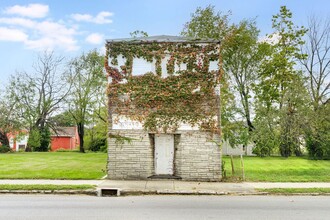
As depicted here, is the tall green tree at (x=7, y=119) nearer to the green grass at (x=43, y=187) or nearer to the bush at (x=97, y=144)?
the bush at (x=97, y=144)

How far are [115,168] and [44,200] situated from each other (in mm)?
4737

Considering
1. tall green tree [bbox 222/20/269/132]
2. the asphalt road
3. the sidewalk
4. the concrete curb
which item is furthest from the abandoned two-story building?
tall green tree [bbox 222/20/269/132]

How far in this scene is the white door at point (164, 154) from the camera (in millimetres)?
15180

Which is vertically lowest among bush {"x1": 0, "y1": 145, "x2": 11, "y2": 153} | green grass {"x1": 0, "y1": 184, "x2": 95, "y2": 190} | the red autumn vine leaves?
green grass {"x1": 0, "y1": 184, "x2": 95, "y2": 190}

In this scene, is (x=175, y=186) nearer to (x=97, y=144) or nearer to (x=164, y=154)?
(x=164, y=154)

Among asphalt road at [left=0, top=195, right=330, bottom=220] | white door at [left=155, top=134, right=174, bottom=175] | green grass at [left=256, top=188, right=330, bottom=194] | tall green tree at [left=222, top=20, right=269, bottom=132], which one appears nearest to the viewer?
asphalt road at [left=0, top=195, right=330, bottom=220]

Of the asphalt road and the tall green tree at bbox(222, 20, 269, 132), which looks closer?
the asphalt road

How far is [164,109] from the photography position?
Result: 15.1 meters

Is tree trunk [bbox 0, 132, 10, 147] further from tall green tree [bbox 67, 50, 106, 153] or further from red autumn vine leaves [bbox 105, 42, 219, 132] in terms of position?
red autumn vine leaves [bbox 105, 42, 219, 132]

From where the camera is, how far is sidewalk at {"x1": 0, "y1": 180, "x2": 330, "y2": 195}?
12250mm

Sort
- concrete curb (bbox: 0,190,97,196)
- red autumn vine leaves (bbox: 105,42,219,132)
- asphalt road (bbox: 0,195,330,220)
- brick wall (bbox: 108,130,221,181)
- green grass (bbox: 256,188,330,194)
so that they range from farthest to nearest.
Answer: red autumn vine leaves (bbox: 105,42,219,132)
brick wall (bbox: 108,130,221,181)
green grass (bbox: 256,188,330,194)
concrete curb (bbox: 0,190,97,196)
asphalt road (bbox: 0,195,330,220)

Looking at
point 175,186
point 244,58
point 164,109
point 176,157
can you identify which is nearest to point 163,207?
point 175,186

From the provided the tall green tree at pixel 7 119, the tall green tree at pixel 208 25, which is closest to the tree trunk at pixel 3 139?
the tall green tree at pixel 7 119

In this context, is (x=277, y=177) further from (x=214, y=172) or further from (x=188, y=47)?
(x=188, y=47)
